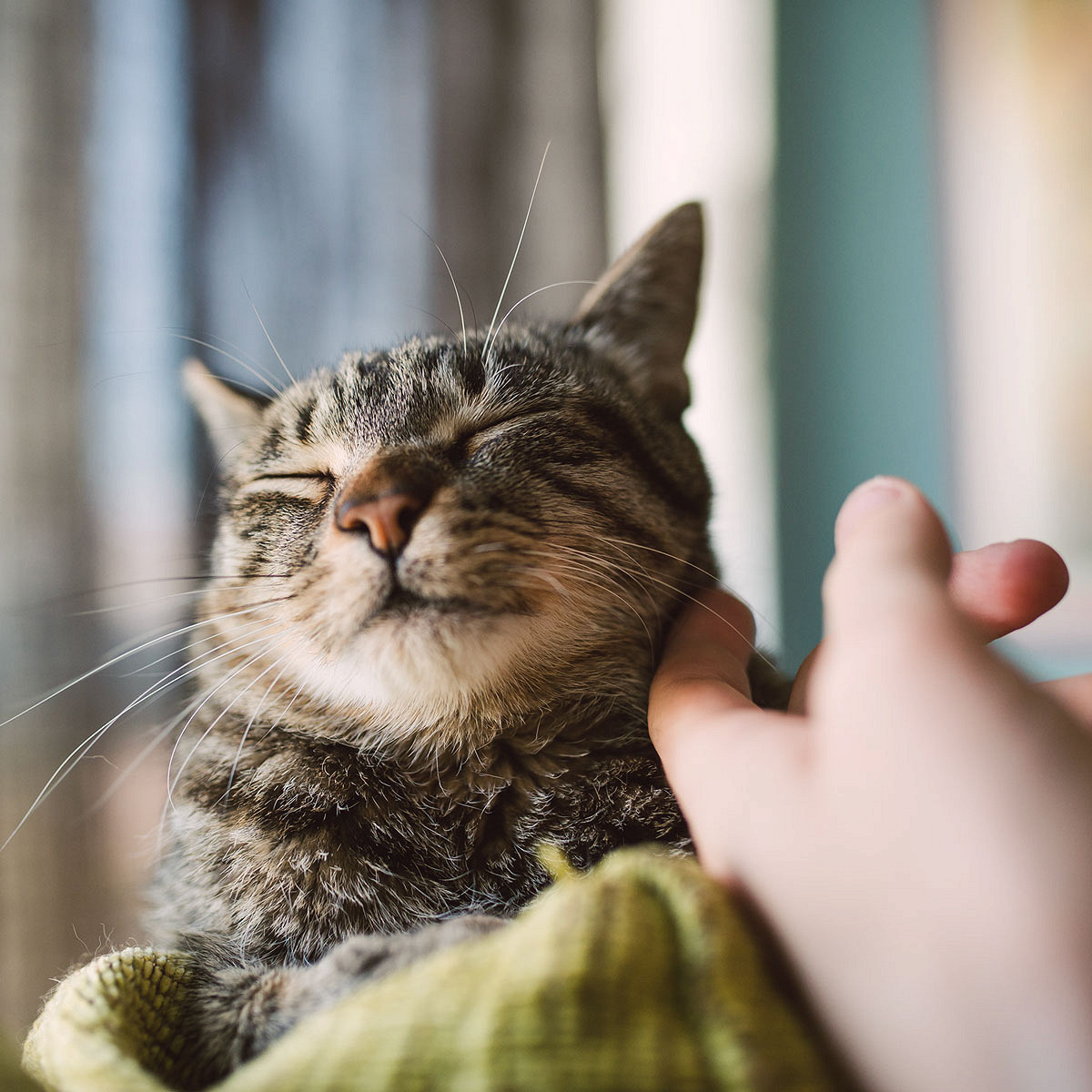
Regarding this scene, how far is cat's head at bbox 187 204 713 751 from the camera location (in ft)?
2.25

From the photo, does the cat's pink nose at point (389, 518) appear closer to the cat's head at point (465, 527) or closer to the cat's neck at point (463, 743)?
the cat's head at point (465, 527)

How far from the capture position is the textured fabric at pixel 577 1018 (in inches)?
13.0

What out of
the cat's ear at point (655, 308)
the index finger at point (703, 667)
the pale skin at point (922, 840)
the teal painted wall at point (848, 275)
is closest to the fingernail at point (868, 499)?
the pale skin at point (922, 840)

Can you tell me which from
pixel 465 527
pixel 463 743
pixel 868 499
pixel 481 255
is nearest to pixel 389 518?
pixel 465 527

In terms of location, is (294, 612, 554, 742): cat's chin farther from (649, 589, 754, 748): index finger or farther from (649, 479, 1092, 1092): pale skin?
(649, 479, 1092, 1092): pale skin

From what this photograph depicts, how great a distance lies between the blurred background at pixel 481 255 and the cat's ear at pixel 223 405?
0.05 meters

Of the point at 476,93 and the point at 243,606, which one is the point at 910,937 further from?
the point at 476,93

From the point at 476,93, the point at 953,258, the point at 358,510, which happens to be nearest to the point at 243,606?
the point at 358,510

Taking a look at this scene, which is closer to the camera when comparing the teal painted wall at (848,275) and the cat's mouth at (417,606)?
the cat's mouth at (417,606)

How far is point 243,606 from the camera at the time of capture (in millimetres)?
871

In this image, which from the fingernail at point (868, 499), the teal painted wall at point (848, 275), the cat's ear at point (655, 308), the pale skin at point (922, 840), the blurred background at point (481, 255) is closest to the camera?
the pale skin at point (922, 840)

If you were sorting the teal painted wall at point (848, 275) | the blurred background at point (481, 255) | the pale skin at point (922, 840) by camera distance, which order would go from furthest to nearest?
the teal painted wall at point (848, 275)
the blurred background at point (481, 255)
the pale skin at point (922, 840)

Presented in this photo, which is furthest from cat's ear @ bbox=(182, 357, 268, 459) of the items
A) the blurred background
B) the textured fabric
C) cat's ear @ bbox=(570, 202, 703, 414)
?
the textured fabric

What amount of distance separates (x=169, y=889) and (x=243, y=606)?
12.1 inches
